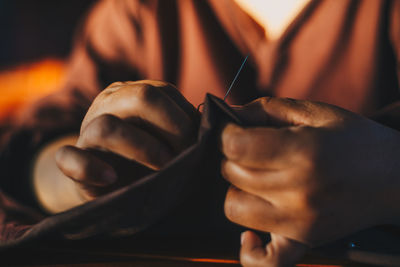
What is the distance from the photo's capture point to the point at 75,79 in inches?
33.9

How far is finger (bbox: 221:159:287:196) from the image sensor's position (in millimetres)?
290

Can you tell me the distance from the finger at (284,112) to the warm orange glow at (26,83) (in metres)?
1.35

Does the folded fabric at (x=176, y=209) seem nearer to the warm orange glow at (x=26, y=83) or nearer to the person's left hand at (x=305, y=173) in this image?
the person's left hand at (x=305, y=173)

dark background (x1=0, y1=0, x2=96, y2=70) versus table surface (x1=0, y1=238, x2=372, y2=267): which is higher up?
dark background (x1=0, y1=0, x2=96, y2=70)

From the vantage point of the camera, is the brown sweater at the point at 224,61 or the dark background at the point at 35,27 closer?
the brown sweater at the point at 224,61

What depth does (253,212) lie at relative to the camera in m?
0.31

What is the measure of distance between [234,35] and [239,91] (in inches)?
5.6

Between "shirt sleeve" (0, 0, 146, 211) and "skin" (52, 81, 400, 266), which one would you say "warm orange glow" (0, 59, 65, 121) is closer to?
"shirt sleeve" (0, 0, 146, 211)


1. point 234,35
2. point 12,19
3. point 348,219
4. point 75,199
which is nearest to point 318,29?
point 234,35

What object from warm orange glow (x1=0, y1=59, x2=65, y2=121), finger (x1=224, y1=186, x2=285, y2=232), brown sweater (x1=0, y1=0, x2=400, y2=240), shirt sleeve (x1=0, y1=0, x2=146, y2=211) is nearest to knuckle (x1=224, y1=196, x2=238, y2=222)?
finger (x1=224, y1=186, x2=285, y2=232)

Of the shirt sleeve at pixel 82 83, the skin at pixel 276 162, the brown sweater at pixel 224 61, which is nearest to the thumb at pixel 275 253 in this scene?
the skin at pixel 276 162

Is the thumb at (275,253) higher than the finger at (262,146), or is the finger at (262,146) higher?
the finger at (262,146)

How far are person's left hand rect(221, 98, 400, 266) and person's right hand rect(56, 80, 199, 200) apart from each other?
60 mm

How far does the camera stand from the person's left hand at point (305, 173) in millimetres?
282
